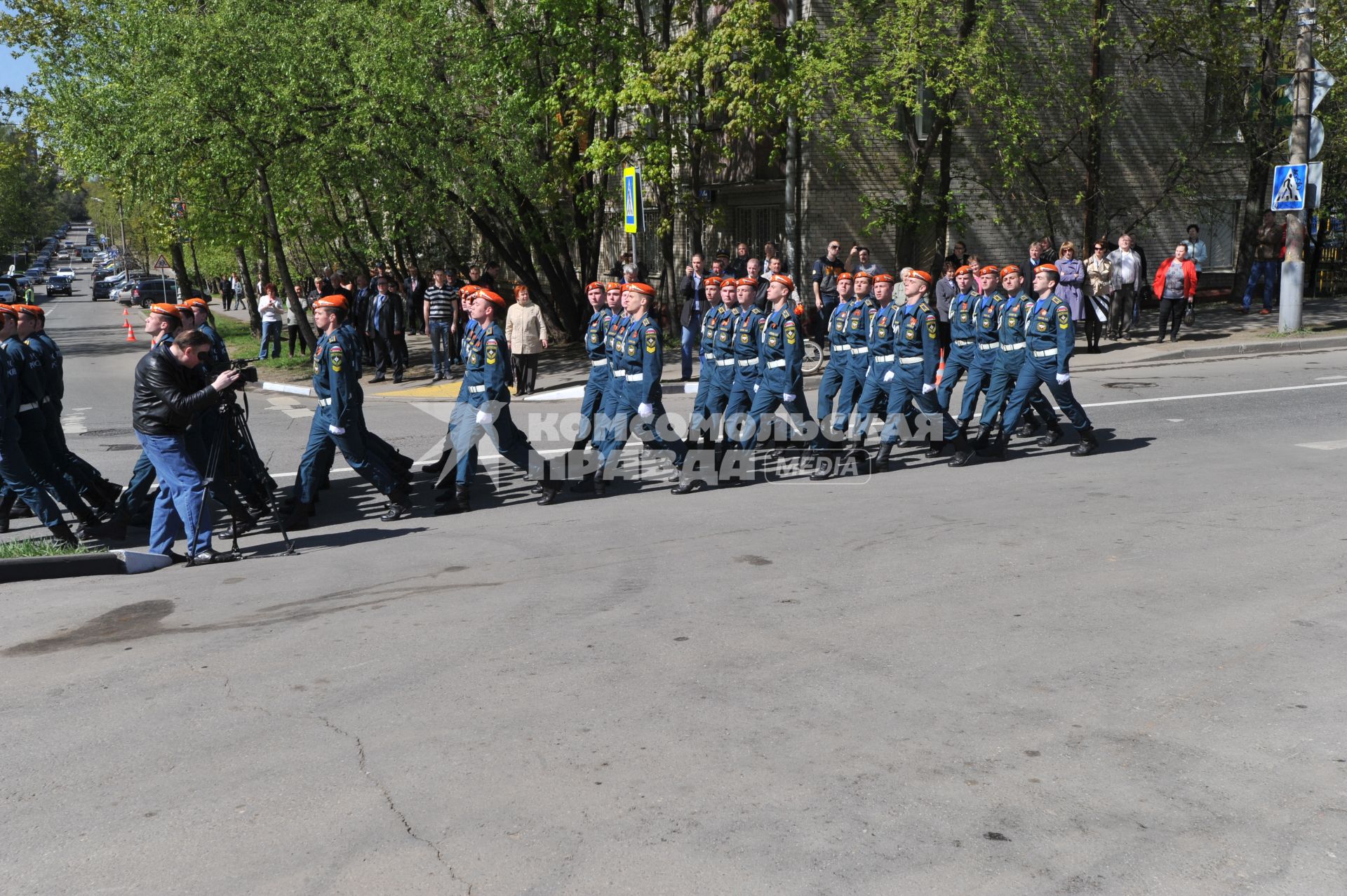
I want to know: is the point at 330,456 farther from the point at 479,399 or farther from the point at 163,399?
the point at 163,399

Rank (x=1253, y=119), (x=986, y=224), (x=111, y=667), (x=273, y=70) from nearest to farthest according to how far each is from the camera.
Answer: (x=111, y=667) → (x=273, y=70) → (x=1253, y=119) → (x=986, y=224)

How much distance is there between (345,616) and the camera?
7117 millimetres

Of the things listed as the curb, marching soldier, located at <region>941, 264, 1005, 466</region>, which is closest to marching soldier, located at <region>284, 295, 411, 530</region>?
the curb

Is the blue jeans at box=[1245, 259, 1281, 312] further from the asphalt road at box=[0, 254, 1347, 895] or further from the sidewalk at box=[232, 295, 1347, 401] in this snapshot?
the asphalt road at box=[0, 254, 1347, 895]

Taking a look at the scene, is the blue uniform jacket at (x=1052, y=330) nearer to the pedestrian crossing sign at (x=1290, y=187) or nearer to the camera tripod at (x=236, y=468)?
the camera tripod at (x=236, y=468)

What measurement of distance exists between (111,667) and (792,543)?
14.4 ft

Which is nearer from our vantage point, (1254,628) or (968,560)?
(1254,628)

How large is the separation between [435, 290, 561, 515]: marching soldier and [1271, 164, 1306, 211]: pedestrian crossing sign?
14.1 meters

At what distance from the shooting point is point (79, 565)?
8602mm

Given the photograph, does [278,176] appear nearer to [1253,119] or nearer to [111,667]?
[111,667]

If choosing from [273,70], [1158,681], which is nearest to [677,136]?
[273,70]

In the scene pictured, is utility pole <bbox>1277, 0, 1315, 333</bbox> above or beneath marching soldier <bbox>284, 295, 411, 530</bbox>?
above

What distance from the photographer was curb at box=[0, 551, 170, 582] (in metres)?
8.46

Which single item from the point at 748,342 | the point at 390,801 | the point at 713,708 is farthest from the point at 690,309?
the point at 390,801
